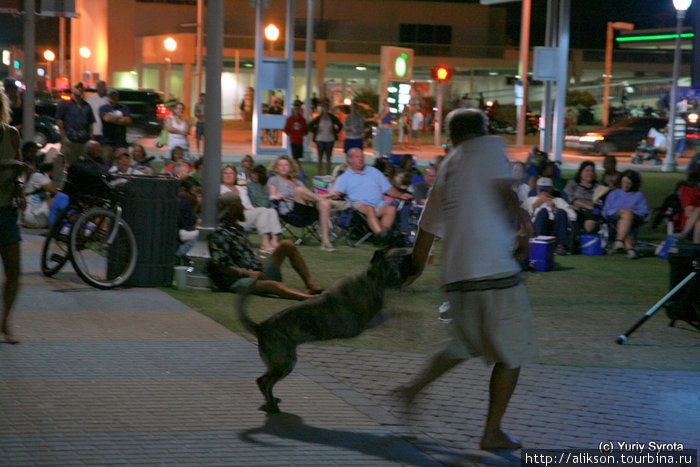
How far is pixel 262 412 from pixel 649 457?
2.14 meters

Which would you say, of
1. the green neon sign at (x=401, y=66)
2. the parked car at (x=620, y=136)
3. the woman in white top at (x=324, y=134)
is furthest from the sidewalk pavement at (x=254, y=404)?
the parked car at (x=620, y=136)

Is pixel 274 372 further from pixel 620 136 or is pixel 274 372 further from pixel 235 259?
pixel 620 136

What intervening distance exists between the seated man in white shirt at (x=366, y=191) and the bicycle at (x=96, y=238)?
4.43m

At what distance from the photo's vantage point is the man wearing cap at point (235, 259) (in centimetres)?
911

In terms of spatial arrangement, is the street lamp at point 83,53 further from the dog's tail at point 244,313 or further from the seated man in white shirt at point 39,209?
the dog's tail at point 244,313

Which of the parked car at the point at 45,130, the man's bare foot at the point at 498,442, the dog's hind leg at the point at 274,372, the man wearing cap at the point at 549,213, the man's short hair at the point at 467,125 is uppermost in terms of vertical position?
the man's short hair at the point at 467,125

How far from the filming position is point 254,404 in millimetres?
5625

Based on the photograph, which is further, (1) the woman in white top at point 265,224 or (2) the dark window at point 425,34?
(2) the dark window at point 425,34

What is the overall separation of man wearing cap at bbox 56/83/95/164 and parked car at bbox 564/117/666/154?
24916mm

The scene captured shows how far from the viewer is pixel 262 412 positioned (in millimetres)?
5453

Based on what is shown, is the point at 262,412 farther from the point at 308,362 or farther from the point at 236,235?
the point at 236,235

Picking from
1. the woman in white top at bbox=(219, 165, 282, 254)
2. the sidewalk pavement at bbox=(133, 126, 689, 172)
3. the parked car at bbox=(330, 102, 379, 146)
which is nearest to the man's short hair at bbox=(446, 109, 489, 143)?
the woman in white top at bbox=(219, 165, 282, 254)

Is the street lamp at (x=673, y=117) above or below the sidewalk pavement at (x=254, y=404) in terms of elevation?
above

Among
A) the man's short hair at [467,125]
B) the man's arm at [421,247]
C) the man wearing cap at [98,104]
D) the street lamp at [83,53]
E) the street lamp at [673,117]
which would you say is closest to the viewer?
the man's short hair at [467,125]
